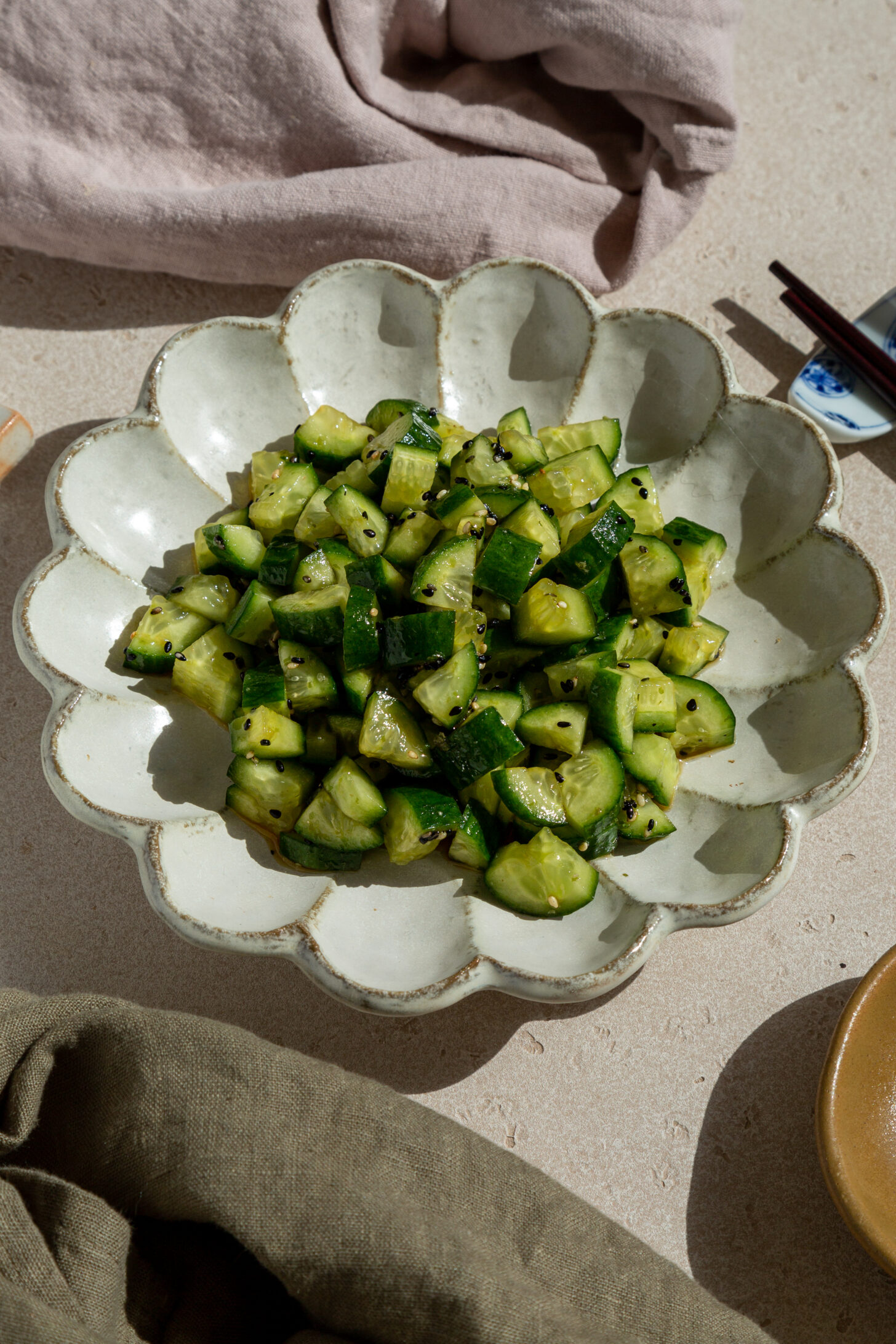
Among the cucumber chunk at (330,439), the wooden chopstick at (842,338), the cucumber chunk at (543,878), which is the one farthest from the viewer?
the wooden chopstick at (842,338)

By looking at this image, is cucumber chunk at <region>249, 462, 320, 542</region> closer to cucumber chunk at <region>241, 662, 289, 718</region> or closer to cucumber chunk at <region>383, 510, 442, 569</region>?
cucumber chunk at <region>383, 510, 442, 569</region>

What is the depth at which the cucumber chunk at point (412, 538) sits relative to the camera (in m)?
2.37

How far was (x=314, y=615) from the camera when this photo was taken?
2.20 m

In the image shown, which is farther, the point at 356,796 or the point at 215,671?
the point at 215,671

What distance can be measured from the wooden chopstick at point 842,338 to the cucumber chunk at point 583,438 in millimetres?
807

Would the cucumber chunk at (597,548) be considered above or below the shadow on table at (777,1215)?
above

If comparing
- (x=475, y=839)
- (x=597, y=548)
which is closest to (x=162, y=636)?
(x=475, y=839)

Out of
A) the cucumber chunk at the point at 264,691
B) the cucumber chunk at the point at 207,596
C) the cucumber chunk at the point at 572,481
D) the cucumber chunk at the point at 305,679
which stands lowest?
the cucumber chunk at the point at 207,596

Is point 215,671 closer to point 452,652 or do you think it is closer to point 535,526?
point 452,652

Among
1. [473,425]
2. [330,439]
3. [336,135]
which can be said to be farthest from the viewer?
[336,135]

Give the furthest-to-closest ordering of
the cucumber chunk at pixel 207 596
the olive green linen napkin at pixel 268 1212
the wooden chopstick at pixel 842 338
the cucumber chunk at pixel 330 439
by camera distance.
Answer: the wooden chopstick at pixel 842 338 → the cucumber chunk at pixel 330 439 → the cucumber chunk at pixel 207 596 → the olive green linen napkin at pixel 268 1212

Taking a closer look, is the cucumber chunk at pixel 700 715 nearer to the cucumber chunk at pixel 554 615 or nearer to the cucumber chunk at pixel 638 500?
the cucumber chunk at pixel 554 615

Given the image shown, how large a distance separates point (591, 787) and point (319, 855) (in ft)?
1.99

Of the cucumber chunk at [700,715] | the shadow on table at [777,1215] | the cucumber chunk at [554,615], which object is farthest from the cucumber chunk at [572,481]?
the shadow on table at [777,1215]
